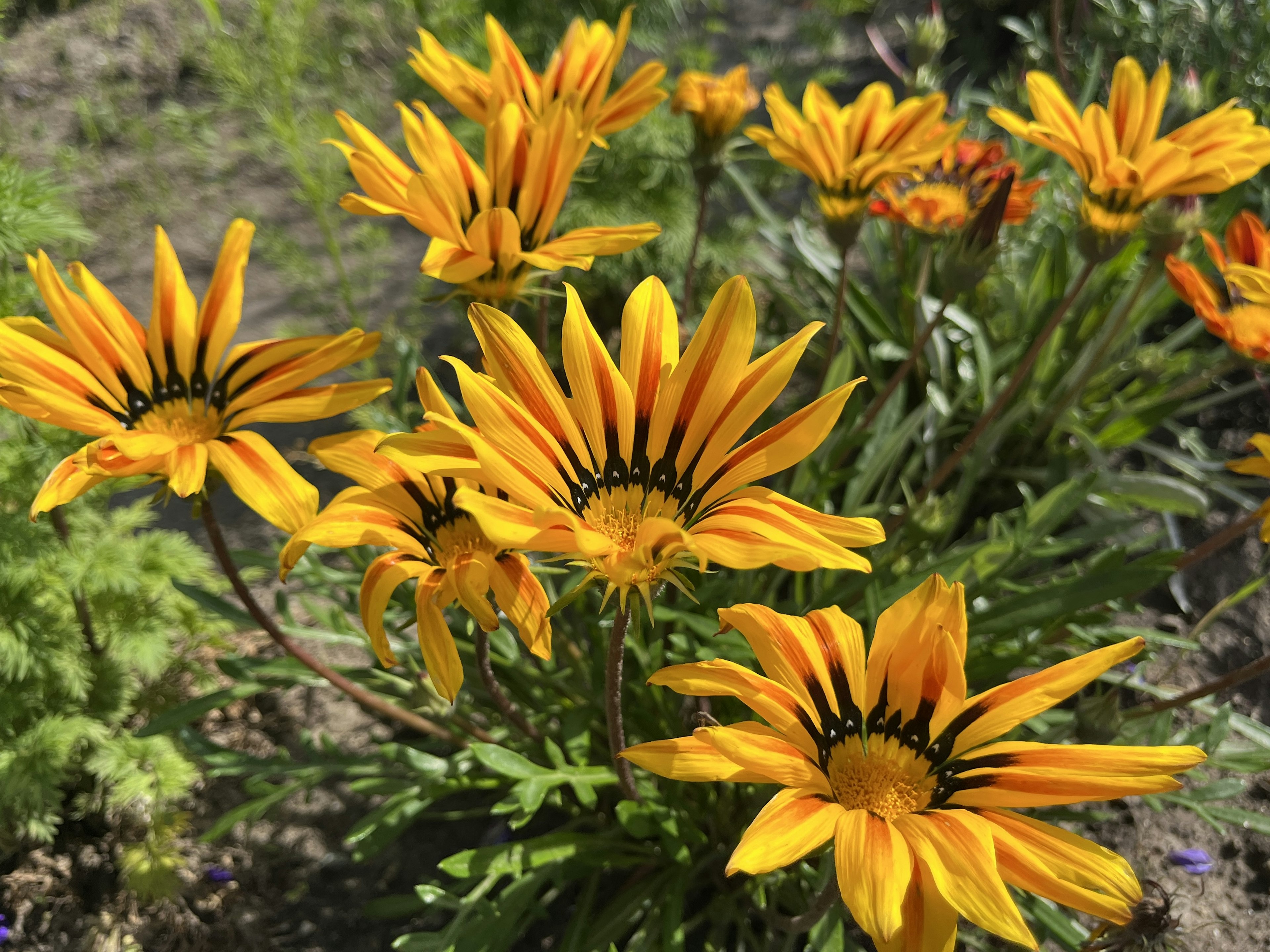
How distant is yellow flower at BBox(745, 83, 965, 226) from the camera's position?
5.97 feet

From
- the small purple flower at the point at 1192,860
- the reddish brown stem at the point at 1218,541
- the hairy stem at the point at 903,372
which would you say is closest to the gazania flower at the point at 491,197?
the hairy stem at the point at 903,372

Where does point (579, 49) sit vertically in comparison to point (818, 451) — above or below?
above

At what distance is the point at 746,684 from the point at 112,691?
176 cm

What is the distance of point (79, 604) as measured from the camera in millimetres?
1965

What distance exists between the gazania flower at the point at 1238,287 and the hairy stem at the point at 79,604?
2483 mm

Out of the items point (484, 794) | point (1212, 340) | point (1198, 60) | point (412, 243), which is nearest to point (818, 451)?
point (484, 794)

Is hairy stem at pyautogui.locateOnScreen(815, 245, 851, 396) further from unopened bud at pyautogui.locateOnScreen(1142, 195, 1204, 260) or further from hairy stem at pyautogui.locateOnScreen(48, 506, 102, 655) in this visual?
hairy stem at pyautogui.locateOnScreen(48, 506, 102, 655)

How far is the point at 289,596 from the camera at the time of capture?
273cm

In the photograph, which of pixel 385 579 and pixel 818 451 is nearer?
pixel 385 579

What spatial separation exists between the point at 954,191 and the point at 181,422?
2325mm

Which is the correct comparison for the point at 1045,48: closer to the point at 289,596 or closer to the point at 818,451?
the point at 818,451

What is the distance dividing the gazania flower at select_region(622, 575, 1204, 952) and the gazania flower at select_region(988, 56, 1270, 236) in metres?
1.07

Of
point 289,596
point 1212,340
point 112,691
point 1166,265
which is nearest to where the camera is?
point 1166,265

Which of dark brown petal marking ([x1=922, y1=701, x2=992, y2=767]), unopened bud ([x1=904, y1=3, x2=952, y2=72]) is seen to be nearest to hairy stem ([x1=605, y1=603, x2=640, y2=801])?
dark brown petal marking ([x1=922, y1=701, x2=992, y2=767])
